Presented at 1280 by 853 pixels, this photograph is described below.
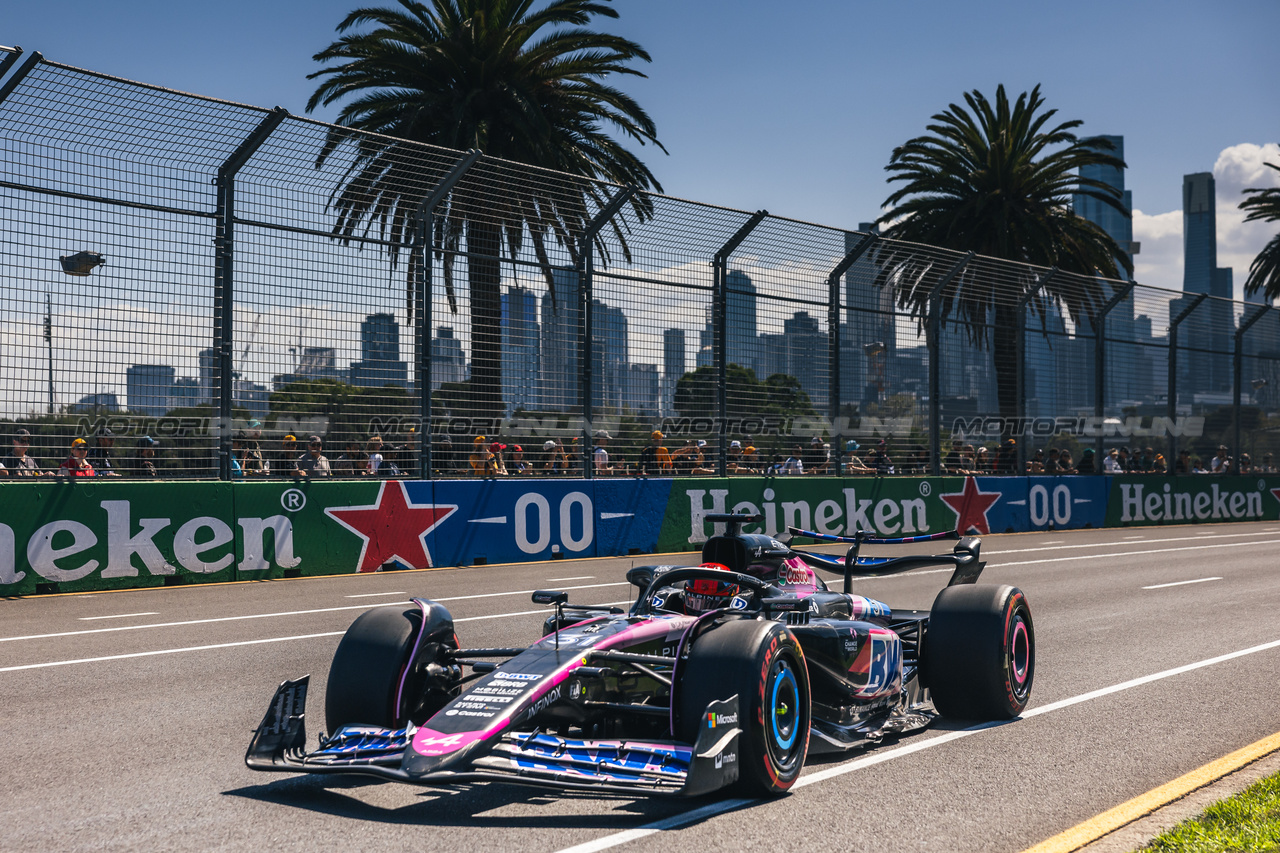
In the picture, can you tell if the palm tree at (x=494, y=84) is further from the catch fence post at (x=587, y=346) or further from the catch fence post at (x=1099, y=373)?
the catch fence post at (x=1099, y=373)

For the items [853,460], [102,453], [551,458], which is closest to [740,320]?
[853,460]

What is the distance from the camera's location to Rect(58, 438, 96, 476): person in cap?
11578 millimetres

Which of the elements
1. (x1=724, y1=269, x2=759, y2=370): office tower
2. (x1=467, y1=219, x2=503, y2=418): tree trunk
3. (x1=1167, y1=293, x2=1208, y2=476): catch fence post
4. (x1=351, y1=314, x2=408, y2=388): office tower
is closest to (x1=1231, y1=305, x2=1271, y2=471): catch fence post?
(x1=1167, y1=293, x2=1208, y2=476): catch fence post

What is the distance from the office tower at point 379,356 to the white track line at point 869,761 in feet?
30.4

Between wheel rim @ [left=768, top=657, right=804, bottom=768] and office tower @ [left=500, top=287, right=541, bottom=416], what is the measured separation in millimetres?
10479

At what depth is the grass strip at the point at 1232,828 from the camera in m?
4.00

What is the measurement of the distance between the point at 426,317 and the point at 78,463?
4.35 m

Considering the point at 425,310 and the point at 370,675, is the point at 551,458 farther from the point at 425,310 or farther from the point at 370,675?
the point at 370,675

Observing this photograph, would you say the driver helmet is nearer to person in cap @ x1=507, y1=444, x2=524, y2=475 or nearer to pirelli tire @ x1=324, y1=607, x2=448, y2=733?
pirelli tire @ x1=324, y1=607, x2=448, y2=733

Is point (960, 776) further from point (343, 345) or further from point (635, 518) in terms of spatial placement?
point (635, 518)

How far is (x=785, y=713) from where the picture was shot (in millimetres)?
4898

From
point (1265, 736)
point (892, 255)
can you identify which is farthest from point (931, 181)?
point (1265, 736)

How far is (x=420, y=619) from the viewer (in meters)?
5.32

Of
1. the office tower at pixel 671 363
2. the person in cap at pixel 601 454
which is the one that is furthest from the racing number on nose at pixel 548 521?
the office tower at pixel 671 363
